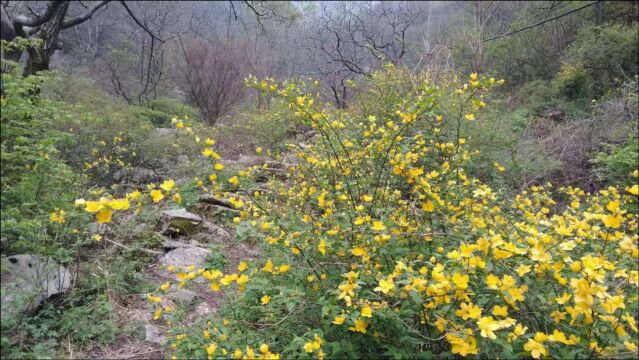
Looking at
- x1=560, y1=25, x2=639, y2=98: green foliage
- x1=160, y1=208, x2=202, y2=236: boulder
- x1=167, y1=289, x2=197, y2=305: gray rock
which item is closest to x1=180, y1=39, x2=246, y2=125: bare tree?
x1=160, y1=208, x2=202, y2=236: boulder

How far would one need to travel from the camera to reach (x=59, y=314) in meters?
2.32

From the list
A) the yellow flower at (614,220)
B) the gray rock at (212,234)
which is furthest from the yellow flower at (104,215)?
the gray rock at (212,234)

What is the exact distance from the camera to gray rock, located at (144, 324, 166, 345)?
2337mm

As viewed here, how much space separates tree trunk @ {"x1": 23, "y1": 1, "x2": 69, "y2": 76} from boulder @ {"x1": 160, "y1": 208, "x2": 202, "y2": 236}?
2.26 meters

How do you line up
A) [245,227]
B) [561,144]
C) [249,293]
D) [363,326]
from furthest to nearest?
[561,144], [249,293], [245,227], [363,326]

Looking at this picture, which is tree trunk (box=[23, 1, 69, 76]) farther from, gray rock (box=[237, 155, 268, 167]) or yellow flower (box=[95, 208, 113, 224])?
yellow flower (box=[95, 208, 113, 224])

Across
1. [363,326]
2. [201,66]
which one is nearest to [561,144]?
[363,326]

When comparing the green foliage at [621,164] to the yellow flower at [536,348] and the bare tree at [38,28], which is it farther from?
the bare tree at [38,28]

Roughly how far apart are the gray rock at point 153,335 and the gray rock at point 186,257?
773 mm

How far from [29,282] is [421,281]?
2.22 m

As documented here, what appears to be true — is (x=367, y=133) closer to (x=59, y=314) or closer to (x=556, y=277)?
(x=556, y=277)

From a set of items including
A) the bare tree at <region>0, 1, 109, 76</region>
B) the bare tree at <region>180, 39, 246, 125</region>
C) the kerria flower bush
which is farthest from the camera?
the bare tree at <region>180, 39, 246, 125</region>

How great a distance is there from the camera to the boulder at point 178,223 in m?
4.01

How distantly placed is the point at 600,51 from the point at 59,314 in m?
10.9
